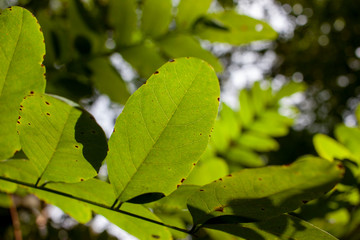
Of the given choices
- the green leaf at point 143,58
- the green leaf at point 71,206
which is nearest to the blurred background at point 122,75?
the green leaf at point 143,58

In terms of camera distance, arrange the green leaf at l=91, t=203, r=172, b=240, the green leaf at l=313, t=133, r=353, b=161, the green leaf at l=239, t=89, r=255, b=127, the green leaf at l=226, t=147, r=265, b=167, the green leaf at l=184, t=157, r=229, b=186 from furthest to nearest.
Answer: the green leaf at l=239, t=89, r=255, b=127 < the green leaf at l=226, t=147, r=265, b=167 < the green leaf at l=313, t=133, r=353, b=161 < the green leaf at l=184, t=157, r=229, b=186 < the green leaf at l=91, t=203, r=172, b=240

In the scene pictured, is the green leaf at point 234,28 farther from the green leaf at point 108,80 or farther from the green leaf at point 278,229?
the green leaf at point 278,229

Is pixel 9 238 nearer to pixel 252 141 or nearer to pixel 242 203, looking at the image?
pixel 252 141

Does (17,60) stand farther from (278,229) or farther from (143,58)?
(143,58)

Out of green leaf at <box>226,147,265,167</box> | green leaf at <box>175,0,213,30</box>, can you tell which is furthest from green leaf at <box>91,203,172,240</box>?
green leaf at <box>226,147,265,167</box>

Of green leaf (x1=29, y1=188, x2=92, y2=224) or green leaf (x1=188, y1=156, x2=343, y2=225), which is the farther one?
green leaf (x1=29, y1=188, x2=92, y2=224)

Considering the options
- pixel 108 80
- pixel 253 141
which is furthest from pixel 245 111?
pixel 108 80

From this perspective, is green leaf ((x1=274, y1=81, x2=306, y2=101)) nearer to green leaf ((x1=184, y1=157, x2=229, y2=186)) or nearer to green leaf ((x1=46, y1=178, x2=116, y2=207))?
green leaf ((x1=184, y1=157, x2=229, y2=186))
